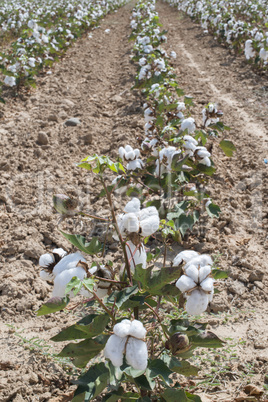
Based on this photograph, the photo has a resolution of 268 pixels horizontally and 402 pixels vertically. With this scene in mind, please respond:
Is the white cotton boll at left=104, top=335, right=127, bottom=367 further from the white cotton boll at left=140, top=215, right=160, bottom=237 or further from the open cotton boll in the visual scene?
the white cotton boll at left=140, top=215, right=160, bottom=237

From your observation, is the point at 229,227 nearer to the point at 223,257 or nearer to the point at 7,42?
the point at 223,257

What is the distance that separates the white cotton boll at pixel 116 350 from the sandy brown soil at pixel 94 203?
0.73m

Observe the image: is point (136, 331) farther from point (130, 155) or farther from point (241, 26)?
point (241, 26)

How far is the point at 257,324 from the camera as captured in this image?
1.90 metres

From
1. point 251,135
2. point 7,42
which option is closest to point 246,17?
point 7,42

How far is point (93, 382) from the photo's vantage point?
1.09 m

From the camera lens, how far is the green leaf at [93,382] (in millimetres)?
1058

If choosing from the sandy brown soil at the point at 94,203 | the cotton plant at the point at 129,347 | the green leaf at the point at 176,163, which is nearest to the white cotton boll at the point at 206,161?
the green leaf at the point at 176,163

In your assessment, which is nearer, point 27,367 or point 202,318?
point 27,367

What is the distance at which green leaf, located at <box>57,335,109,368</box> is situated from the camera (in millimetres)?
1099

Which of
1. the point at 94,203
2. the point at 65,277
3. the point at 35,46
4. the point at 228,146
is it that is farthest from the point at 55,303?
the point at 35,46

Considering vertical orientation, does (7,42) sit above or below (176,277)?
below

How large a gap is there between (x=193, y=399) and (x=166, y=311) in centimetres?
73

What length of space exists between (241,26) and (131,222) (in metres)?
8.73
